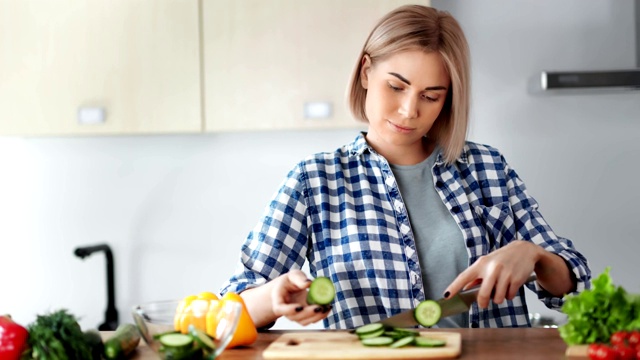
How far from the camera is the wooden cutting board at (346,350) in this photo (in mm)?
1332

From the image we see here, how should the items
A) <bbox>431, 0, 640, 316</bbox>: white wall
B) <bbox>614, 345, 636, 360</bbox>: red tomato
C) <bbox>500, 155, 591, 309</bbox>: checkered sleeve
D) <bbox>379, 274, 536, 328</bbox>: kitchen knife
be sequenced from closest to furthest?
<bbox>614, 345, 636, 360</bbox>: red tomato < <bbox>379, 274, 536, 328</bbox>: kitchen knife < <bbox>500, 155, 591, 309</bbox>: checkered sleeve < <bbox>431, 0, 640, 316</bbox>: white wall

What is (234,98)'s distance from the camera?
272 cm

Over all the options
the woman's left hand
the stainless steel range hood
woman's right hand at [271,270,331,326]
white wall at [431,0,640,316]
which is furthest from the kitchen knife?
white wall at [431,0,640,316]

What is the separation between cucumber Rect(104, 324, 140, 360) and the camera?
1.37 metres

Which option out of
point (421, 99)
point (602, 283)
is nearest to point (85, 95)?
point (421, 99)

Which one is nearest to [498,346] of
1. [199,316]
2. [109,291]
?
[199,316]

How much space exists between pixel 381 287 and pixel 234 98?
1.06 m

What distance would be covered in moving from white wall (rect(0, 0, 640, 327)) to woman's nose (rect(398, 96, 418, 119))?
3.42ft

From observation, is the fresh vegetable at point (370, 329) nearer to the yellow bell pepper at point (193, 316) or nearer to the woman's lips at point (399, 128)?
the yellow bell pepper at point (193, 316)

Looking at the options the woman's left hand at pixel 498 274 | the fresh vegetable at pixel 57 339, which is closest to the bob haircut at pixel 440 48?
the woman's left hand at pixel 498 274

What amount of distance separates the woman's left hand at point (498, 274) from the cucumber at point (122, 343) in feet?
1.81

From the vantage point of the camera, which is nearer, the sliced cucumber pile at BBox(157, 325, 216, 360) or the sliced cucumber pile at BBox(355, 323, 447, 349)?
the sliced cucumber pile at BBox(157, 325, 216, 360)

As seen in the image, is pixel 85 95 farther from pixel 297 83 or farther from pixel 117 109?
pixel 297 83

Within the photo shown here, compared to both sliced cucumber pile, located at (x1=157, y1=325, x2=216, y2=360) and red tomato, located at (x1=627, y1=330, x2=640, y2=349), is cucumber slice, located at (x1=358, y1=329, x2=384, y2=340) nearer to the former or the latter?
sliced cucumber pile, located at (x1=157, y1=325, x2=216, y2=360)
